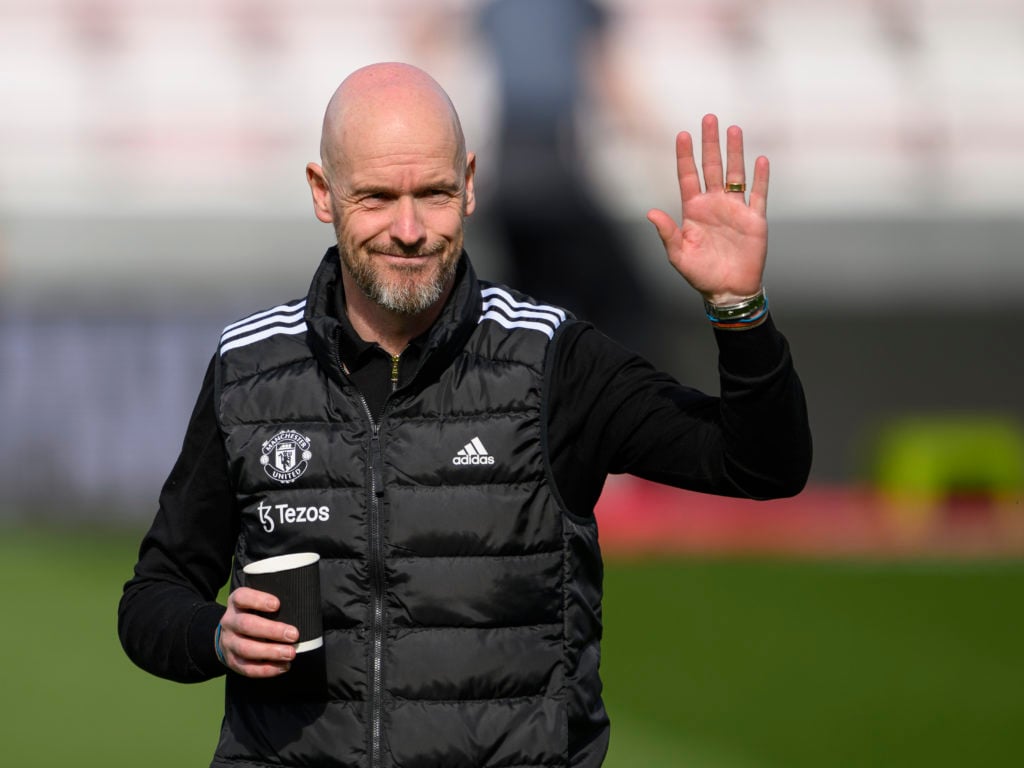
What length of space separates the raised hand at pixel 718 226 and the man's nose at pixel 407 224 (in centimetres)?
41

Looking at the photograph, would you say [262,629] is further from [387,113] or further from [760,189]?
[760,189]

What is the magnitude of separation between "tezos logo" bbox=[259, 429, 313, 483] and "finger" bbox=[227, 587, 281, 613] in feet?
0.96

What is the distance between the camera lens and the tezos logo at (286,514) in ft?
10.2

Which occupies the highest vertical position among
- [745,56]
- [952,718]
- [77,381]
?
[745,56]

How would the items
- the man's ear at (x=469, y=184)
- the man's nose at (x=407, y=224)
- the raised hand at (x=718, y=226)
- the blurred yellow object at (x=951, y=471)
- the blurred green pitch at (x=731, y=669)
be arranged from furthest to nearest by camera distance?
the blurred yellow object at (x=951, y=471)
the blurred green pitch at (x=731, y=669)
the man's ear at (x=469, y=184)
the man's nose at (x=407, y=224)
the raised hand at (x=718, y=226)

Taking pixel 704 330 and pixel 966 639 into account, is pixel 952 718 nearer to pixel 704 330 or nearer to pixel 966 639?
pixel 966 639

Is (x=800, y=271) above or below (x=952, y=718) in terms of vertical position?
above

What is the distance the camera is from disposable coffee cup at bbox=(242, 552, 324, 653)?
2850mm

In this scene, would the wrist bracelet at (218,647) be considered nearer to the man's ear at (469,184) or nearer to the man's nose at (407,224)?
the man's nose at (407,224)

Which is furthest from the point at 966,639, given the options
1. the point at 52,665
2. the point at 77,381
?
the point at 77,381

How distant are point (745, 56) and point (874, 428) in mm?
6064

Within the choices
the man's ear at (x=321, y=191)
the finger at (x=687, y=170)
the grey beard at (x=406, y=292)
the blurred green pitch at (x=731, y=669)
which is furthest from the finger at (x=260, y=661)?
the blurred green pitch at (x=731, y=669)

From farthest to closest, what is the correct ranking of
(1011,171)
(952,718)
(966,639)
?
1. (1011,171)
2. (966,639)
3. (952,718)

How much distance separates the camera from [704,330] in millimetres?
12500
